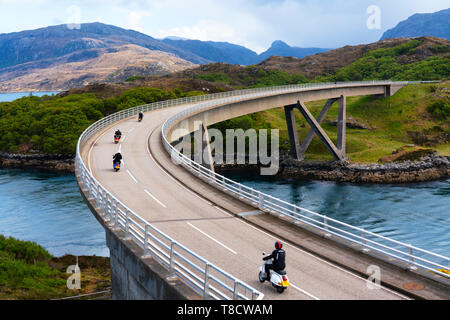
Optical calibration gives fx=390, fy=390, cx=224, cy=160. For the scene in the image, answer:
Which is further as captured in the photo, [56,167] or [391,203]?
[56,167]

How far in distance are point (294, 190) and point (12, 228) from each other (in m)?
40.4

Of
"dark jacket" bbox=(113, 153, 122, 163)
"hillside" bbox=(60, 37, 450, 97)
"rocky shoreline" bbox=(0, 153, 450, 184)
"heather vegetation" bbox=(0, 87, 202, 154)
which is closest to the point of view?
"dark jacket" bbox=(113, 153, 122, 163)

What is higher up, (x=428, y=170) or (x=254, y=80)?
(x=254, y=80)

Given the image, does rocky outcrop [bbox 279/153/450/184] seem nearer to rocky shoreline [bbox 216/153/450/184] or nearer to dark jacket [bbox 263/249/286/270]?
rocky shoreline [bbox 216/153/450/184]

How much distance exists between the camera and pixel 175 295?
1296 centimetres

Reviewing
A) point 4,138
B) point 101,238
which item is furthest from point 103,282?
point 4,138

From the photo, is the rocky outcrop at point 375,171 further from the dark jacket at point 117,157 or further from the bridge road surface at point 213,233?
the dark jacket at point 117,157

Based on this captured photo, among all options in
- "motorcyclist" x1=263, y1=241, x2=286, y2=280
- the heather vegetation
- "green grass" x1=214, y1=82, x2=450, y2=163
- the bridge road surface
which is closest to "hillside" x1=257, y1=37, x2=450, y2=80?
"green grass" x1=214, y1=82, x2=450, y2=163

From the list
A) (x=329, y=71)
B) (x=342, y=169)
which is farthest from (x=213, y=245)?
(x=329, y=71)

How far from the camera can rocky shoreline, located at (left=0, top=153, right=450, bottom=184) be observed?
67.2 meters

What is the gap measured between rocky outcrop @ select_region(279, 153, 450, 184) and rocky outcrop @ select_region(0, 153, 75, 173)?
4358 cm

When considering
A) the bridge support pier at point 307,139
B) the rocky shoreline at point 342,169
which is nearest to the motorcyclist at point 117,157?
the rocky shoreline at point 342,169

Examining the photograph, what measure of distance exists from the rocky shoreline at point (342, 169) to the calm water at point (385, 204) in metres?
2.56
